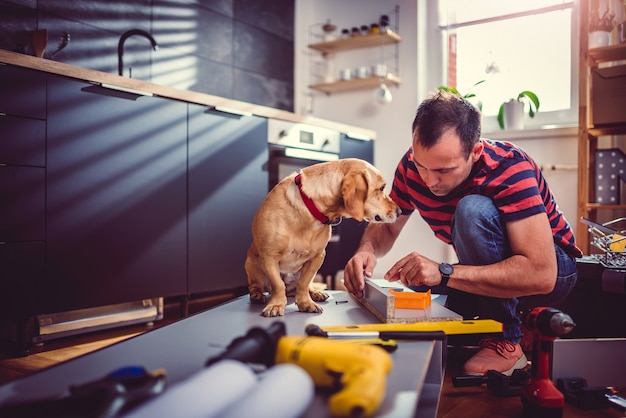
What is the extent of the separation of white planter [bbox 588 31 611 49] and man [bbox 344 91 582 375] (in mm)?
1801

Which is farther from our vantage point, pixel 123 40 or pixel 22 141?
pixel 123 40

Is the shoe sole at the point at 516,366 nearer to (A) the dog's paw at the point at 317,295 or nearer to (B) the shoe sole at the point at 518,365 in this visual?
(B) the shoe sole at the point at 518,365

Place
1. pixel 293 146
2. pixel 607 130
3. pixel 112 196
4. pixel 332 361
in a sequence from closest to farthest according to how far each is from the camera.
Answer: pixel 332 361 → pixel 112 196 → pixel 607 130 → pixel 293 146

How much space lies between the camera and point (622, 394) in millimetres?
1466

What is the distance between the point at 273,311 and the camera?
3.87ft

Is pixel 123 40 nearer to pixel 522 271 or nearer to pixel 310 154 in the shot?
pixel 310 154

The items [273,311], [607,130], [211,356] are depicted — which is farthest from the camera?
[607,130]

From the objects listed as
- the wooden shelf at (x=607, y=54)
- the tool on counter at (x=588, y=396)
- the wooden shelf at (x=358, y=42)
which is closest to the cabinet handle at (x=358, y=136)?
the wooden shelf at (x=358, y=42)

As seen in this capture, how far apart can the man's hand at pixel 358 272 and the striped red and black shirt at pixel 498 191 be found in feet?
1.16

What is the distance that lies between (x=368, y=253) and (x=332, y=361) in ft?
2.82

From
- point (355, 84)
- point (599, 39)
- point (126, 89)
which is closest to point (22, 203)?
point (126, 89)

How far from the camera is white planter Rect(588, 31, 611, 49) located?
2.94 m

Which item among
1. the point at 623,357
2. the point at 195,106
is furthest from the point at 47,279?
the point at 623,357

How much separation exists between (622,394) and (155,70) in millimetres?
2936
